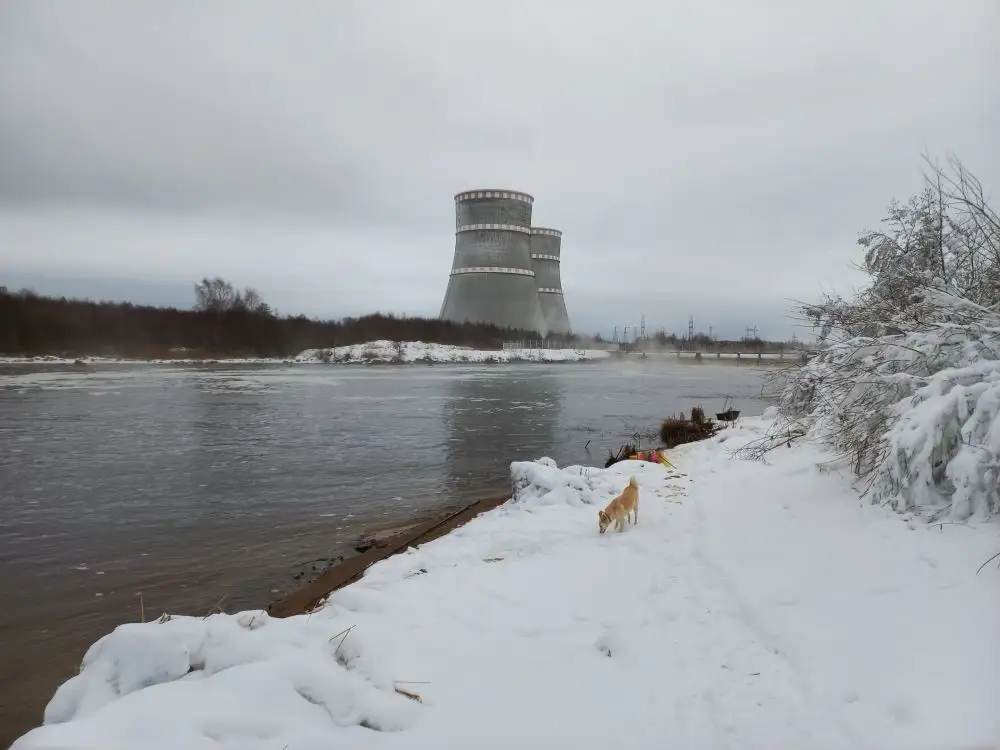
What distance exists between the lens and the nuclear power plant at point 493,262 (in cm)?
5881

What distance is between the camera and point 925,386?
4625 millimetres

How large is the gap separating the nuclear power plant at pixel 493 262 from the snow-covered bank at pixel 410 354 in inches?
136

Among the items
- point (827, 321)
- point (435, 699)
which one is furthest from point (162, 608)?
point (827, 321)

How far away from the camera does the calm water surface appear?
5.36 meters

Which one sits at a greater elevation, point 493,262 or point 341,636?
point 493,262

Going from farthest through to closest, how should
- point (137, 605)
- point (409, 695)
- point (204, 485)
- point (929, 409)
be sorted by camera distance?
point (204, 485) → point (137, 605) → point (929, 409) → point (409, 695)

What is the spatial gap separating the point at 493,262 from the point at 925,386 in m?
55.7

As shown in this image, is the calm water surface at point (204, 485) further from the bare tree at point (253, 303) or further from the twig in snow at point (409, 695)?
the bare tree at point (253, 303)

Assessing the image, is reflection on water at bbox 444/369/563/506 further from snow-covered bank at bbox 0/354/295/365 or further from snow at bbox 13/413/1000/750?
snow-covered bank at bbox 0/354/295/365

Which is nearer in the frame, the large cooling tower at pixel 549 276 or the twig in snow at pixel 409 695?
the twig in snow at pixel 409 695

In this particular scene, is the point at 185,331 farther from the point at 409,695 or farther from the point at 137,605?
the point at 409,695

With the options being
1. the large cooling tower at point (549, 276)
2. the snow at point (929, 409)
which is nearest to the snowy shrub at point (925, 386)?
the snow at point (929, 409)

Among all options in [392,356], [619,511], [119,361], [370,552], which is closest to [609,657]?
[619,511]

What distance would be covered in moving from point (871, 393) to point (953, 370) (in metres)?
1.13
